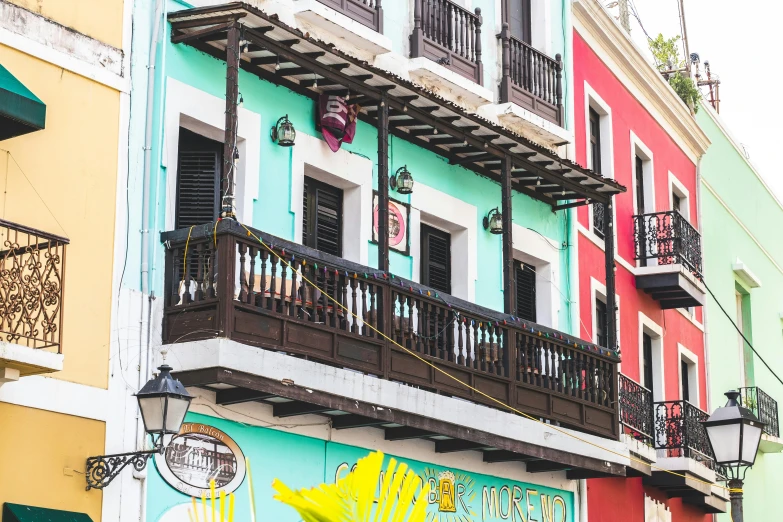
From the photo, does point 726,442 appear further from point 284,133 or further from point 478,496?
point 284,133

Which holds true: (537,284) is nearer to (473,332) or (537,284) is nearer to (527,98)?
(527,98)

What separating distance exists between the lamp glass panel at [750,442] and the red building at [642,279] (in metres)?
5.33

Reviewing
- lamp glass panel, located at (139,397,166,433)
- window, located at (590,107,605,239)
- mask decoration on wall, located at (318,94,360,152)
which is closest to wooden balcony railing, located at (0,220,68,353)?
lamp glass panel, located at (139,397,166,433)

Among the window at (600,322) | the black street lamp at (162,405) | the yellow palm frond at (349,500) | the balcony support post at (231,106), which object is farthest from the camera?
the window at (600,322)

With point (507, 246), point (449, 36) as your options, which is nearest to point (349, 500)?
point (507, 246)

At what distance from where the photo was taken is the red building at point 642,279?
65.3 ft

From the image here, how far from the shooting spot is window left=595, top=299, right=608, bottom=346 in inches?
794

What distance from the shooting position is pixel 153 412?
1083 cm

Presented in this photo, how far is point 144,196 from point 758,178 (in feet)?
66.2

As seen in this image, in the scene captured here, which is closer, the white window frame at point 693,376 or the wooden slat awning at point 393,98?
the wooden slat awning at point 393,98

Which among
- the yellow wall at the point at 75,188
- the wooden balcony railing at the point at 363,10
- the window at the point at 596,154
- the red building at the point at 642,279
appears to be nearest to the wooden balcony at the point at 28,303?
the yellow wall at the point at 75,188

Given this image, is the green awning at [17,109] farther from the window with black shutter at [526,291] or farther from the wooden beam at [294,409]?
the window with black shutter at [526,291]

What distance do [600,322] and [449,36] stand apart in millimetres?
5623

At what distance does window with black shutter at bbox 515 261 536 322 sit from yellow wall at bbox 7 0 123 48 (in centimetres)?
744
